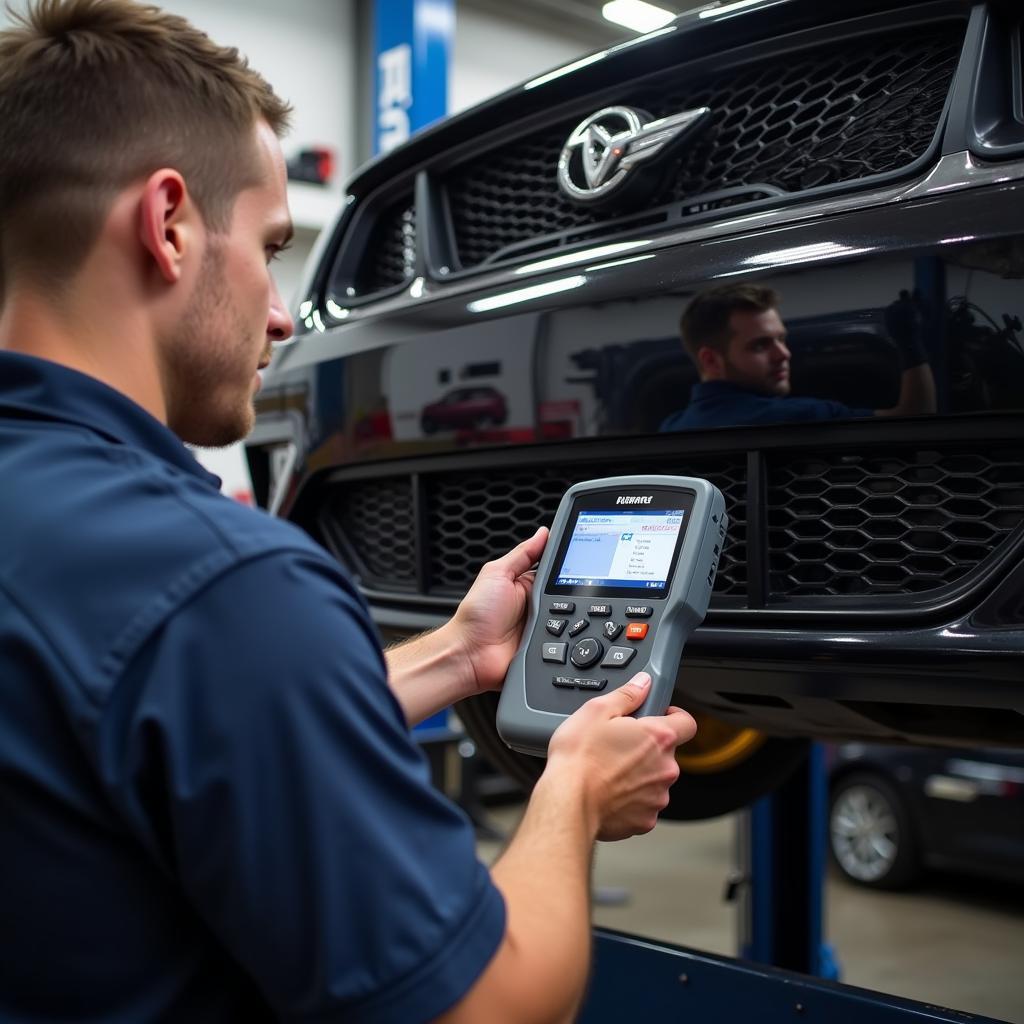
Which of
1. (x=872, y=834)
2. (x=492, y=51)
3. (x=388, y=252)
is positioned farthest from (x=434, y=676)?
(x=492, y=51)

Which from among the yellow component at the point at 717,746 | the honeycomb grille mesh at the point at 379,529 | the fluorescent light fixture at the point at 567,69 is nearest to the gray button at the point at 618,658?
the honeycomb grille mesh at the point at 379,529

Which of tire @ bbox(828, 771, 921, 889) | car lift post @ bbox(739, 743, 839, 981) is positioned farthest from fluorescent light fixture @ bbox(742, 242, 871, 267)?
Answer: tire @ bbox(828, 771, 921, 889)

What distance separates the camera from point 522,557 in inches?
46.9

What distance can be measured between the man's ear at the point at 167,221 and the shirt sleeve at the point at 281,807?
0.24 m

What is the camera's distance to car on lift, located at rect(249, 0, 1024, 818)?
108 centimetres

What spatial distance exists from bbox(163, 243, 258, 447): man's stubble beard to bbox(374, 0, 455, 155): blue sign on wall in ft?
17.2

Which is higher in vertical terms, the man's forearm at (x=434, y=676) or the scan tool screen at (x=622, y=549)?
the scan tool screen at (x=622, y=549)

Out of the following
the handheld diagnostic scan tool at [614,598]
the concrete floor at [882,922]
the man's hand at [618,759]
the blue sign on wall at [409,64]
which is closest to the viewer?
the man's hand at [618,759]

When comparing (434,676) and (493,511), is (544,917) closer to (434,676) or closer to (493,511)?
(434,676)

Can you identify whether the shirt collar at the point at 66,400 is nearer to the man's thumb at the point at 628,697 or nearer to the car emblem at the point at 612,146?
the man's thumb at the point at 628,697

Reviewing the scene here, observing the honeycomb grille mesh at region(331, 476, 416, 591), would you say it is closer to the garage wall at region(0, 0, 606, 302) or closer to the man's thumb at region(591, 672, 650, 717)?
the man's thumb at region(591, 672, 650, 717)

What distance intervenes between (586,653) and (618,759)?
0.16 m

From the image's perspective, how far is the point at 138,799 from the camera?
61 cm

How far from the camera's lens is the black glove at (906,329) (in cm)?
108
